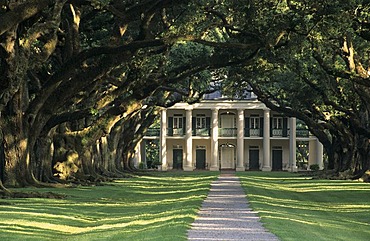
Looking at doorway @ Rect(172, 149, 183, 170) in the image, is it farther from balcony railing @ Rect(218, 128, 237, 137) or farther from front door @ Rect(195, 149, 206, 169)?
balcony railing @ Rect(218, 128, 237, 137)

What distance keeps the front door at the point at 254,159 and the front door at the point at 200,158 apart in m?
5.37

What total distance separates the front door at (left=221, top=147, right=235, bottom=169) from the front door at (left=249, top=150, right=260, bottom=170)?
209cm

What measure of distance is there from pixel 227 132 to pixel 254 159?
14.5ft

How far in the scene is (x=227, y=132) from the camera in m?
90.4

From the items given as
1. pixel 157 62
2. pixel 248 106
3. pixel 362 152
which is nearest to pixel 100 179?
pixel 157 62

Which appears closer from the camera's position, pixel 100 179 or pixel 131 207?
pixel 131 207

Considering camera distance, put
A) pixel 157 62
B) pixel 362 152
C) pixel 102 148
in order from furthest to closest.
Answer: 1. pixel 102 148
2. pixel 362 152
3. pixel 157 62

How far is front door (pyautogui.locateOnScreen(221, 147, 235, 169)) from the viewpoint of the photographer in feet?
297

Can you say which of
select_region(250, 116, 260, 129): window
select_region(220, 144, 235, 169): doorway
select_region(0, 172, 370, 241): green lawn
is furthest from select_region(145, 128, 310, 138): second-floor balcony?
select_region(0, 172, 370, 241): green lawn

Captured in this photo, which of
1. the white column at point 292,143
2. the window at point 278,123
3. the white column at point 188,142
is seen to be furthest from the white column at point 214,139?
the white column at point 292,143

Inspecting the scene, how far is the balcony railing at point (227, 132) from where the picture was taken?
90025 millimetres

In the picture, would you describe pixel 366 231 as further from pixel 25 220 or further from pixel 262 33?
pixel 262 33

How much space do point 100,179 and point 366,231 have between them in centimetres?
2857

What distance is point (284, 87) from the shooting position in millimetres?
52281
